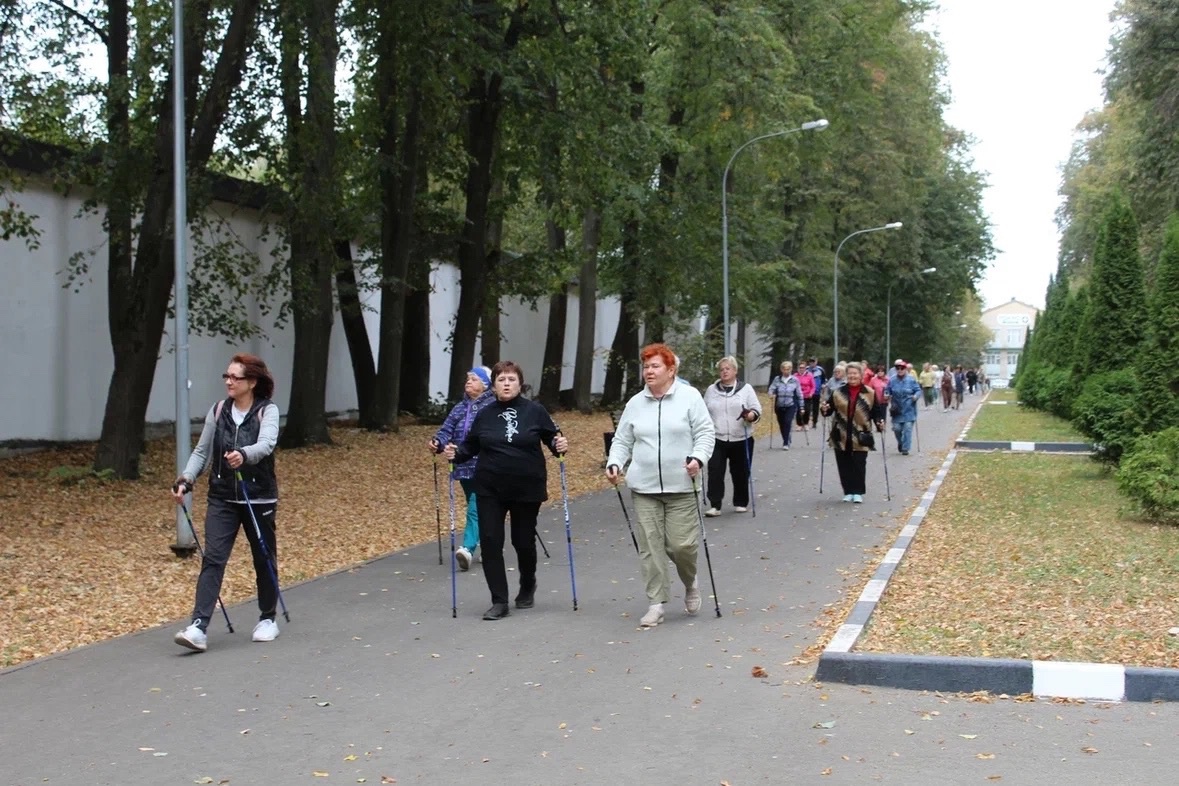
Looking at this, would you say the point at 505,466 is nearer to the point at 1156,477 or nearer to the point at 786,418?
the point at 1156,477

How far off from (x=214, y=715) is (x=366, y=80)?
781 inches

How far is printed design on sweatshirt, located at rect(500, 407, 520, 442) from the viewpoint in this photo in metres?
9.66

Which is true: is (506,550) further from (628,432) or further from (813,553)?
(628,432)

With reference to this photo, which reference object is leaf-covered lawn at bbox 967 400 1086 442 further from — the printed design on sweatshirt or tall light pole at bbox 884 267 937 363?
the printed design on sweatshirt

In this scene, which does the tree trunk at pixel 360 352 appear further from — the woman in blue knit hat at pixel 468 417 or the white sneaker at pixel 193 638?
the white sneaker at pixel 193 638

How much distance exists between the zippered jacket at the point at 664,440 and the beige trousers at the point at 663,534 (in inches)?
3.8

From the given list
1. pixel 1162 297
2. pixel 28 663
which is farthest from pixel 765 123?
pixel 28 663

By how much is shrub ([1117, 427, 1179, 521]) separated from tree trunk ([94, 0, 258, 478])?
11.1 metres

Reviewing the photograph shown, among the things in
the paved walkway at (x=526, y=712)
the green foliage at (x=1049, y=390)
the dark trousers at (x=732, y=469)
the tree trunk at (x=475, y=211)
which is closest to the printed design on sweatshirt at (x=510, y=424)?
the paved walkway at (x=526, y=712)

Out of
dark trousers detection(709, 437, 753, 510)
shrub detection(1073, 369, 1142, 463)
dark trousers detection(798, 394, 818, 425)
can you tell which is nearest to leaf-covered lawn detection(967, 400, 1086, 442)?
dark trousers detection(798, 394, 818, 425)

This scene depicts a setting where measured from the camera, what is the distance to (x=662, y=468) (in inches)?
368

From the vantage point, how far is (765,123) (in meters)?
33.0

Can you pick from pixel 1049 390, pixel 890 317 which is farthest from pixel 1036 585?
pixel 890 317

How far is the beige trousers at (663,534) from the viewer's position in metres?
9.34
